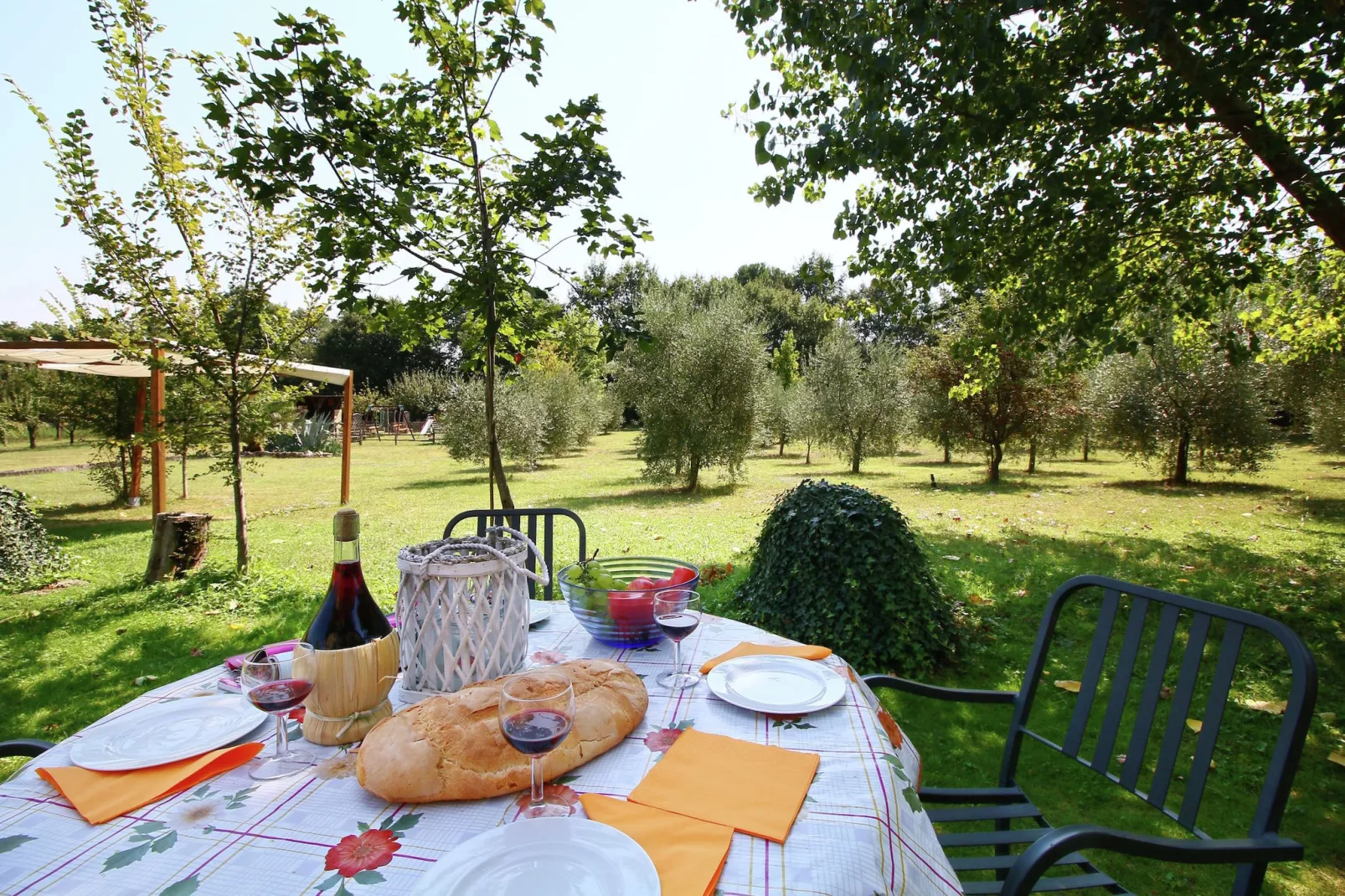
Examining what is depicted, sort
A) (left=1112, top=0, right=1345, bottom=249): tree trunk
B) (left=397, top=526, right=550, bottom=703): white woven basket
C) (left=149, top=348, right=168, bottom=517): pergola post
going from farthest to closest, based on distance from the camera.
→ (left=149, top=348, right=168, bottom=517): pergola post, (left=1112, top=0, right=1345, bottom=249): tree trunk, (left=397, top=526, right=550, bottom=703): white woven basket

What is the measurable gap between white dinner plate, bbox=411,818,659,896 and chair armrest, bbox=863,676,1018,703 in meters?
1.14

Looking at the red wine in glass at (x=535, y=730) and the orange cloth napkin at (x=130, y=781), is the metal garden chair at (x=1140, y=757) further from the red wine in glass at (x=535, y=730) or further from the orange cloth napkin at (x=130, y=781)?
the orange cloth napkin at (x=130, y=781)

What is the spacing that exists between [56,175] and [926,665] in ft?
24.9

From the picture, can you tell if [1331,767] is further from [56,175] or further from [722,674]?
[56,175]

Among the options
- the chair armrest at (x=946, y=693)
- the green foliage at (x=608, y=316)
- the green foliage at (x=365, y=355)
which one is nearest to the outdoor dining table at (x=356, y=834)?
the chair armrest at (x=946, y=693)

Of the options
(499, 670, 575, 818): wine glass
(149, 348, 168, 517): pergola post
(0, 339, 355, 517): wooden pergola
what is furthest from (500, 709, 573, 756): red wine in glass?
(149, 348, 168, 517): pergola post

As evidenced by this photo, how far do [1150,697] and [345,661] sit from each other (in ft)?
6.24

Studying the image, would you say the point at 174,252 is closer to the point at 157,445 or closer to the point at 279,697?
the point at 157,445

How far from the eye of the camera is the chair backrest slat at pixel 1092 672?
66.7 inches

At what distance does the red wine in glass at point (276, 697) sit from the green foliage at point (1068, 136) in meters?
3.82

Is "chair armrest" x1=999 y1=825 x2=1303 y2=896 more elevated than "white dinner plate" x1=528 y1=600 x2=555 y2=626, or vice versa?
"white dinner plate" x1=528 y1=600 x2=555 y2=626

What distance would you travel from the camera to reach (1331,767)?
10.3 ft

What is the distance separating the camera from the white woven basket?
134 centimetres

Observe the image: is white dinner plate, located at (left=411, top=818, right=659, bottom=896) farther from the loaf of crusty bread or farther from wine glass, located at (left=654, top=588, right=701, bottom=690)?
wine glass, located at (left=654, top=588, right=701, bottom=690)
